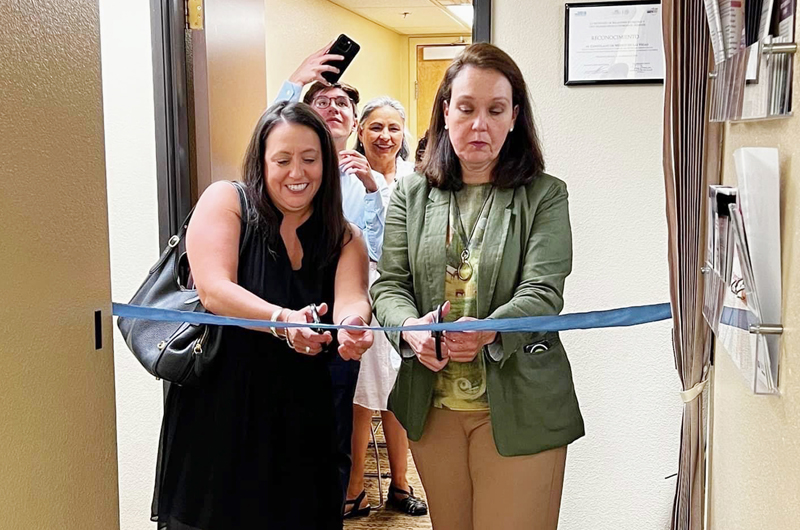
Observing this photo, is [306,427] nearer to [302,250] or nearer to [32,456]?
[302,250]

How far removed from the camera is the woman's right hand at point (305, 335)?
1851mm

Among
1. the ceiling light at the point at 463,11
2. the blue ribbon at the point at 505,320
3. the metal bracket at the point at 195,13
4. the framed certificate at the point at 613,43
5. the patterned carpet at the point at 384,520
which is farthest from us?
Answer: the ceiling light at the point at 463,11

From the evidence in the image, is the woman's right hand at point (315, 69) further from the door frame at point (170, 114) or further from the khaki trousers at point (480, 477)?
the khaki trousers at point (480, 477)

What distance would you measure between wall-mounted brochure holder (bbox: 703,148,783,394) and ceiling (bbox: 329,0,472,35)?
453 centimetres

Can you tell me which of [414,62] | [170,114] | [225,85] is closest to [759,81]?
[170,114]

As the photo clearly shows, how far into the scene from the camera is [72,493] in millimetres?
1465

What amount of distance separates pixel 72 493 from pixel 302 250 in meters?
0.76

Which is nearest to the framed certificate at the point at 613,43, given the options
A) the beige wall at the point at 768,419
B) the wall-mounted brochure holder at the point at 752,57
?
the beige wall at the point at 768,419

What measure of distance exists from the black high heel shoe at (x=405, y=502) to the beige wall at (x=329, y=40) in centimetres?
207

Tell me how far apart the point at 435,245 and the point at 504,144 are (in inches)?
10.1

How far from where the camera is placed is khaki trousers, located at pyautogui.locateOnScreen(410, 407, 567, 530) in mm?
1760

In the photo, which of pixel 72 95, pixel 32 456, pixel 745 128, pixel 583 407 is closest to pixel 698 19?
pixel 745 128

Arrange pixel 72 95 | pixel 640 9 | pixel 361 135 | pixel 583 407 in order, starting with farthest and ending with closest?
pixel 361 135
pixel 583 407
pixel 640 9
pixel 72 95

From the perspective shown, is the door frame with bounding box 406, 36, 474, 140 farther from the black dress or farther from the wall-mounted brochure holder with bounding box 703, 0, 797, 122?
the wall-mounted brochure holder with bounding box 703, 0, 797, 122
